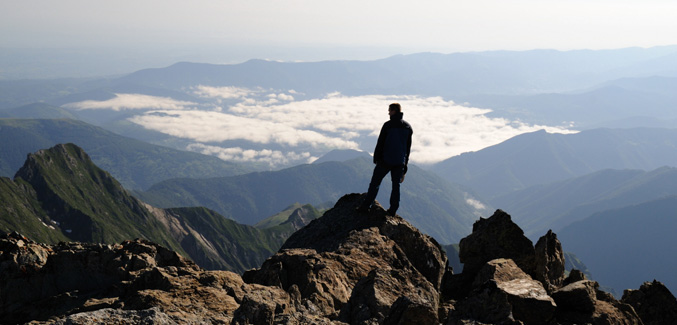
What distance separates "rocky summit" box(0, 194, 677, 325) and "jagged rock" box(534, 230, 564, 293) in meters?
0.07

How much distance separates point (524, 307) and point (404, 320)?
14.3ft

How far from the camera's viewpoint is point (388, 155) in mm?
25547

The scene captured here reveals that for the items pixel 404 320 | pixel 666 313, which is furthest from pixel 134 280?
pixel 666 313

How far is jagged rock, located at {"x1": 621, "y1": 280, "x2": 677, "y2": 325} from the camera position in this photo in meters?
24.0

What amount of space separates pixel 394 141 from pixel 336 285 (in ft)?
25.5

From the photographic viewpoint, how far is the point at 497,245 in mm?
Result: 25594

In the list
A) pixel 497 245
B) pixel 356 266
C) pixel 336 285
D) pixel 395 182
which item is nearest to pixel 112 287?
pixel 336 285

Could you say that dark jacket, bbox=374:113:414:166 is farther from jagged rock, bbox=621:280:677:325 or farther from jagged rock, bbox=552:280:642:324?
jagged rock, bbox=621:280:677:325

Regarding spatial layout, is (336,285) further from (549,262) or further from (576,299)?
(549,262)

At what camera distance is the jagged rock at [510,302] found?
1554 cm

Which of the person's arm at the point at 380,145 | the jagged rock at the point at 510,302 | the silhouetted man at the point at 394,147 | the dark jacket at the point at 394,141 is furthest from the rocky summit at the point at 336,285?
the dark jacket at the point at 394,141

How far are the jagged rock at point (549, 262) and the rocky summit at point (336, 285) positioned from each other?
7 centimetres

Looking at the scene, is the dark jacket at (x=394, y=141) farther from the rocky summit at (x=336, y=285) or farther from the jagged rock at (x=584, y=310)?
the jagged rock at (x=584, y=310)

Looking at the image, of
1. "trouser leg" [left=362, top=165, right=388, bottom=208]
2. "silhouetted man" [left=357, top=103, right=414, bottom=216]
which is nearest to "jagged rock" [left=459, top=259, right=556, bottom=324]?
"silhouetted man" [left=357, top=103, right=414, bottom=216]
